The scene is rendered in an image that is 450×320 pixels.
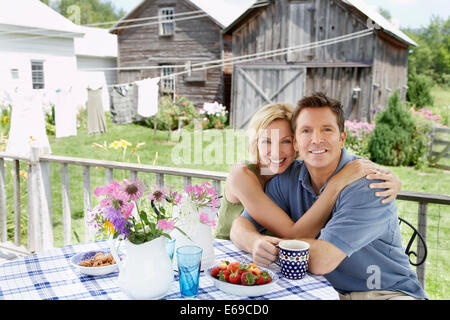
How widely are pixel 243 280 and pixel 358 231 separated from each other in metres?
0.36

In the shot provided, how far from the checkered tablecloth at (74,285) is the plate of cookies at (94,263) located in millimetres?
15

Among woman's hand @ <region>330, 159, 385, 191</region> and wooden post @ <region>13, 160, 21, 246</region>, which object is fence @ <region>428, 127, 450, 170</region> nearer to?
woman's hand @ <region>330, 159, 385, 191</region>

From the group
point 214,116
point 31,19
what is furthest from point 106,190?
point 214,116

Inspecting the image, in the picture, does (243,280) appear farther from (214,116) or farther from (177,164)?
(214,116)

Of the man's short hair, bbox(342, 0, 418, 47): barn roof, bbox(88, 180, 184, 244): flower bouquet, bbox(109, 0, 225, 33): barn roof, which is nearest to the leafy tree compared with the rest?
bbox(342, 0, 418, 47): barn roof

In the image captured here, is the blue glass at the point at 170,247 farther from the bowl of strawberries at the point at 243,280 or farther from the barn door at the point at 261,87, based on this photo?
the barn door at the point at 261,87

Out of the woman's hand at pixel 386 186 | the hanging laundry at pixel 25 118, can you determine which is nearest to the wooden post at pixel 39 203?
the woman's hand at pixel 386 186

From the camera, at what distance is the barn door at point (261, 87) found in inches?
345

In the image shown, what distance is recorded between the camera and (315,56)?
28.1 ft

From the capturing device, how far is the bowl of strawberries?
95 cm

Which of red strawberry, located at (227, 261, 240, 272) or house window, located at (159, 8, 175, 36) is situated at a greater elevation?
house window, located at (159, 8, 175, 36)

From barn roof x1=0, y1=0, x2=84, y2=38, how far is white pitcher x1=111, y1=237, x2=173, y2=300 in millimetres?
4035

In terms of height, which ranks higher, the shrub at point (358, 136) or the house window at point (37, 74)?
the house window at point (37, 74)

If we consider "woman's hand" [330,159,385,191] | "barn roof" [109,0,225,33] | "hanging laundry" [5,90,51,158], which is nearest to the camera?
"woman's hand" [330,159,385,191]
